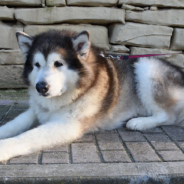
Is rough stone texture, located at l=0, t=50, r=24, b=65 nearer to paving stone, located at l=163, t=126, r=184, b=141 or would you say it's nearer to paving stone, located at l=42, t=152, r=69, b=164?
paving stone, located at l=42, t=152, r=69, b=164

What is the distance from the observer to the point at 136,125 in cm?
332

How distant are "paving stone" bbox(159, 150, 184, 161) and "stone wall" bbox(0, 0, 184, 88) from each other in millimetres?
2748

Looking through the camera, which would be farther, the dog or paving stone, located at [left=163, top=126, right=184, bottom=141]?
paving stone, located at [left=163, top=126, right=184, bottom=141]

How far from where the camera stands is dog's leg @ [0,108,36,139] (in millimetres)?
2900

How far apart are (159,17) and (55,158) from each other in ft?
12.1

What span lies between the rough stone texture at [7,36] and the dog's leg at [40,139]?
2.70 metres

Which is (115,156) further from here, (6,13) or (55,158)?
(6,13)

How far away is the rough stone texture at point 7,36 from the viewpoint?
478cm

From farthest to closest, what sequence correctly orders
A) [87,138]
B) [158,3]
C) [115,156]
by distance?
[158,3] → [87,138] → [115,156]

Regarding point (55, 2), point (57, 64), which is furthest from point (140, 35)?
point (57, 64)

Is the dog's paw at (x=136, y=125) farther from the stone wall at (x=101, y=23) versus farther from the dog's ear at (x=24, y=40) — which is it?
the stone wall at (x=101, y=23)

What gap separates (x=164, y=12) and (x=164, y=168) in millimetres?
3546

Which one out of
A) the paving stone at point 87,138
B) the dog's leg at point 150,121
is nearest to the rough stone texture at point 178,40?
the dog's leg at point 150,121

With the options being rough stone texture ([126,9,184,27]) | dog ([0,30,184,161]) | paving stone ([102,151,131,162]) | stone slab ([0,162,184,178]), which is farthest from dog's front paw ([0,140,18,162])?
rough stone texture ([126,9,184,27])
